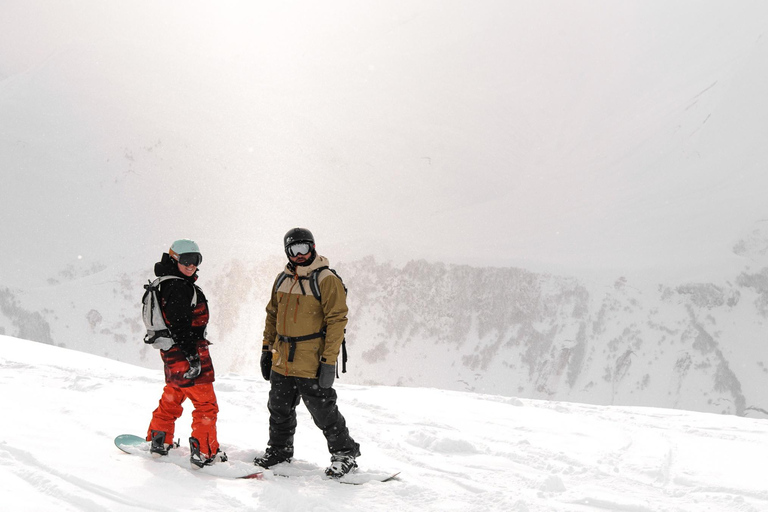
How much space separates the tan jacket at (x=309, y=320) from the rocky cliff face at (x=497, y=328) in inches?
545

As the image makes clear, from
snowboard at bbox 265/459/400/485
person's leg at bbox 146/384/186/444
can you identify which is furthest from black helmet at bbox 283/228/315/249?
snowboard at bbox 265/459/400/485

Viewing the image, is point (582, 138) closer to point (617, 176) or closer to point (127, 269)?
point (617, 176)

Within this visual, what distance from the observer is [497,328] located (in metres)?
19.2

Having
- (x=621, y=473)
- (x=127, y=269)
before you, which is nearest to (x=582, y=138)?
(x=127, y=269)

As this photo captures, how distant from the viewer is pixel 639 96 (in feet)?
85.7

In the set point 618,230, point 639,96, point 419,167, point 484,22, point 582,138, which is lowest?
point 618,230

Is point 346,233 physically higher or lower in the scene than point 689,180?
lower

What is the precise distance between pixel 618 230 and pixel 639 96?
28.5 ft

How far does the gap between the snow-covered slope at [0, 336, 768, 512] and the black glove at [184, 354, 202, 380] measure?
0.77m

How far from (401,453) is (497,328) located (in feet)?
45.6

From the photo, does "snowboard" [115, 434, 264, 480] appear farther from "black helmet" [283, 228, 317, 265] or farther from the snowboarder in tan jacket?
"black helmet" [283, 228, 317, 265]

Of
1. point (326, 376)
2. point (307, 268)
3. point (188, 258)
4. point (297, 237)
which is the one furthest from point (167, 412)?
point (297, 237)

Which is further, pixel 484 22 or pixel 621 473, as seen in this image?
pixel 484 22

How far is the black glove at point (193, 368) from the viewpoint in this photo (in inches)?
179
